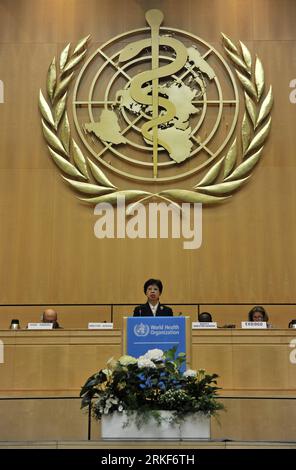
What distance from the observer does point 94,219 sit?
877cm

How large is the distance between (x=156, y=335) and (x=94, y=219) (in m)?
4.59

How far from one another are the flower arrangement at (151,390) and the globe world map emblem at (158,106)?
5.40 m

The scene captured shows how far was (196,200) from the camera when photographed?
28.4 ft

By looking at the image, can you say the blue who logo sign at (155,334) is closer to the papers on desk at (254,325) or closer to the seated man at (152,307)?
the seated man at (152,307)

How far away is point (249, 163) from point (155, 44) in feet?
7.30

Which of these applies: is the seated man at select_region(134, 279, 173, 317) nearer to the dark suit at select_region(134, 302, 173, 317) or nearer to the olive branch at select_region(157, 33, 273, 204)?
the dark suit at select_region(134, 302, 173, 317)

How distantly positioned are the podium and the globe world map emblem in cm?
458

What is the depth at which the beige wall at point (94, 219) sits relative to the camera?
8.52 metres

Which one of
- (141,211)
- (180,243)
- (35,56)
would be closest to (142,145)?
(141,211)

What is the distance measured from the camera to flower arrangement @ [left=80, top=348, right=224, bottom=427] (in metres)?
3.33

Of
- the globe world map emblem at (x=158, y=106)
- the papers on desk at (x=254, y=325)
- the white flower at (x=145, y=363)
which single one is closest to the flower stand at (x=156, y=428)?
the white flower at (x=145, y=363)

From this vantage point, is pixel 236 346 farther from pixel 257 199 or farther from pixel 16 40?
pixel 16 40

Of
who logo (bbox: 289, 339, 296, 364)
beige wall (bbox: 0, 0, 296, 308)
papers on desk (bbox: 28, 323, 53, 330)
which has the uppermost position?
beige wall (bbox: 0, 0, 296, 308)

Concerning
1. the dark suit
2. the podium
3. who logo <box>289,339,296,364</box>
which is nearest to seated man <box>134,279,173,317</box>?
the dark suit
